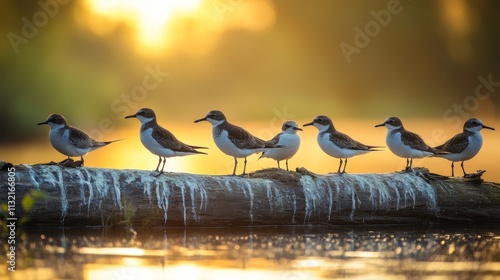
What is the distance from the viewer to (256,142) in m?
15.2

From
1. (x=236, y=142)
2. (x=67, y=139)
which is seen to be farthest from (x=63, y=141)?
(x=236, y=142)

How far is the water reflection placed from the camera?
1095cm

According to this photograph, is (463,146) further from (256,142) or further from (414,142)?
(256,142)

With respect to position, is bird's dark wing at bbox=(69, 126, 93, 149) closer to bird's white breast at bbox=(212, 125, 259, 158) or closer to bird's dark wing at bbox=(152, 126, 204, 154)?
bird's dark wing at bbox=(152, 126, 204, 154)

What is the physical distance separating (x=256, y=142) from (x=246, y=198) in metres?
1.44

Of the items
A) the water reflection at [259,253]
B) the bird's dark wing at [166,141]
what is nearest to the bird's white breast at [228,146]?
the bird's dark wing at [166,141]

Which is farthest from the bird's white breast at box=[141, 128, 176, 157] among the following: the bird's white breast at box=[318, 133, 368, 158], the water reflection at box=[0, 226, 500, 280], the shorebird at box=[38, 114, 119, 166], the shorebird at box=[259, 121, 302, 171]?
the bird's white breast at box=[318, 133, 368, 158]

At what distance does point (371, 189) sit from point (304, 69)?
27754mm

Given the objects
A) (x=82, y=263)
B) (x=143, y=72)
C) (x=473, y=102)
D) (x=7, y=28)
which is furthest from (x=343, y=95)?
(x=82, y=263)

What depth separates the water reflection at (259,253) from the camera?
1095 cm

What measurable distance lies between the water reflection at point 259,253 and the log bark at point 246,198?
0.67ft

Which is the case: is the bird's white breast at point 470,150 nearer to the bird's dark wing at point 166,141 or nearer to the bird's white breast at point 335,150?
the bird's white breast at point 335,150

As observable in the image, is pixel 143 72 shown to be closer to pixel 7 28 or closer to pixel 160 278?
pixel 7 28

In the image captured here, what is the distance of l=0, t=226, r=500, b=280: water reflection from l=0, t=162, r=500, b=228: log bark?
0.67 ft
